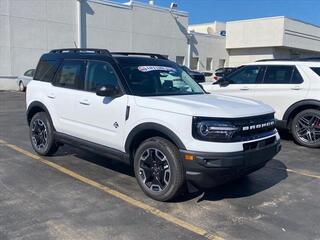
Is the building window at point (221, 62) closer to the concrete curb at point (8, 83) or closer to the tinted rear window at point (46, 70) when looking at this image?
the concrete curb at point (8, 83)

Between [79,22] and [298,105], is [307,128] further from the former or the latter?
[79,22]

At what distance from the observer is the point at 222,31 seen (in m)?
40.8

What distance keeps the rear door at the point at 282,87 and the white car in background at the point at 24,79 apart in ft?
52.8

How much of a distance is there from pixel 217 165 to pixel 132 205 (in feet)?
3.81

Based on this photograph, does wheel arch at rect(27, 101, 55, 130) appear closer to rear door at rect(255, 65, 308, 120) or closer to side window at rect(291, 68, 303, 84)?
rear door at rect(255, 65, 308, 120)

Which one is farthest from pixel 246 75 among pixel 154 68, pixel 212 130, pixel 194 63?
pixel 194 63

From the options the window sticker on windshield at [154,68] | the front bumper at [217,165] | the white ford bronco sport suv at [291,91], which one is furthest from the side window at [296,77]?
the front bumper at [217,165]

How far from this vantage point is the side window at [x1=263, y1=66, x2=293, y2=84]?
27.8 ft

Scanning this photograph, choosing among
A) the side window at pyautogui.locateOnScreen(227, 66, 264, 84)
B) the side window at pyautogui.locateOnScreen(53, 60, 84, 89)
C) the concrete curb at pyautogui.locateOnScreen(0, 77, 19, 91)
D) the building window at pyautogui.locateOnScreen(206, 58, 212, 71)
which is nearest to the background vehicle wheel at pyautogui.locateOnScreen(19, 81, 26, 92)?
the concrete curb at pyautogui.locateOnScreen(0, 77, 19, 91)

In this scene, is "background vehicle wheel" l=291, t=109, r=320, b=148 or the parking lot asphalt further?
"background vehicle wheel" l=291, t=109, r=320, b=148

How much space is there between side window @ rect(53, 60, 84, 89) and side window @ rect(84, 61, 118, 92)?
175 mm

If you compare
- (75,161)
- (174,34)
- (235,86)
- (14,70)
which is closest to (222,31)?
(174,34)

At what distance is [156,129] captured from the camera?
456 centimetres

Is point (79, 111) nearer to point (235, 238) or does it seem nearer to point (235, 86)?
point (235, 238)
